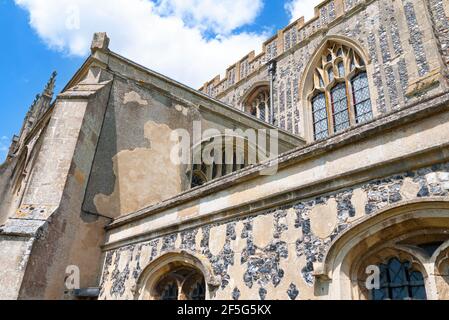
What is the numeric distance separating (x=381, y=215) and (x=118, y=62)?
7909mm

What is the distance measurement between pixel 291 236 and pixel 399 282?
4.06 ft

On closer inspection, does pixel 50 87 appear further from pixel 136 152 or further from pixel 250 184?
pixel 250 184

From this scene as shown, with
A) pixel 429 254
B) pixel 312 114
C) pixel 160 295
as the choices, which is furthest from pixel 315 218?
pixel 312 114

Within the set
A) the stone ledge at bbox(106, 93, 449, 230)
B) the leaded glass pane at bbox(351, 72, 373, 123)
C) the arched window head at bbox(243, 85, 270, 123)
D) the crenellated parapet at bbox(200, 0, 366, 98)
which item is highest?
the crenellated parapet at bbox(200, 0, 366, 98)

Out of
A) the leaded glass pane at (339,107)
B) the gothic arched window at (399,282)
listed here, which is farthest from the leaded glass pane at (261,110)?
the gothic arched window at (399,282)

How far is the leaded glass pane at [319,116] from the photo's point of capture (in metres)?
14.1

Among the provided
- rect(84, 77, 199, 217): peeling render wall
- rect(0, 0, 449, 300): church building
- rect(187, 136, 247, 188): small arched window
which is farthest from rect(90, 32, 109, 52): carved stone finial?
rect(187, 136, 247, 188): small arched window

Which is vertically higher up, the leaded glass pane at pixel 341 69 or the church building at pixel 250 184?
the leaded glass pane at pixel 341 69

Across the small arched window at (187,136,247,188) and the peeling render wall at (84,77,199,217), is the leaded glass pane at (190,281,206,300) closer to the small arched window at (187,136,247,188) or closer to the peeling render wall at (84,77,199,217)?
the peeling render wall at (84,77,199,217)

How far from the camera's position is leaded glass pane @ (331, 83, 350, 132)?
44.0ft

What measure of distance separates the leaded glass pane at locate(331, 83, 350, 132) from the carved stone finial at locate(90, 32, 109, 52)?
8392 millimetres

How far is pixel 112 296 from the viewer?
21.8 ft

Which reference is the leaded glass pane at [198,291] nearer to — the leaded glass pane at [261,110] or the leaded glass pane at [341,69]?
the leaded glass pane at [341,69]

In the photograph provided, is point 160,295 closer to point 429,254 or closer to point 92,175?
point 92,175
